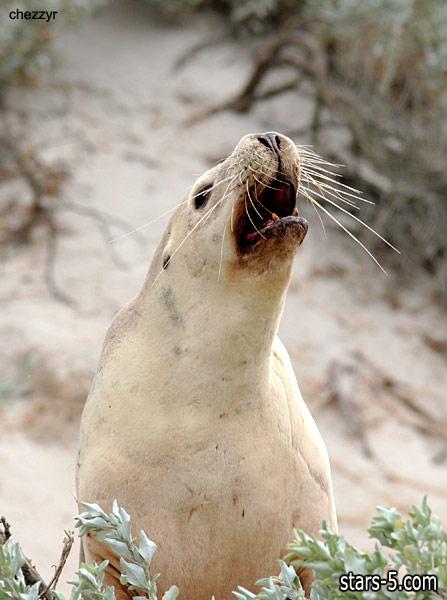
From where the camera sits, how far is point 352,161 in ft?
22.8

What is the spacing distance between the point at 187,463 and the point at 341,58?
5355 mm

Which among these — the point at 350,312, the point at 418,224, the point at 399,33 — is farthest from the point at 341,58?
the point at 350,312

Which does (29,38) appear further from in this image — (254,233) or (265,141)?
(254,233)

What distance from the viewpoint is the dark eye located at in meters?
2.43

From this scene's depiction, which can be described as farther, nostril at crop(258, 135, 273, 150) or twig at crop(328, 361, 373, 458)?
twig at crop(328, 361, 373, 458)

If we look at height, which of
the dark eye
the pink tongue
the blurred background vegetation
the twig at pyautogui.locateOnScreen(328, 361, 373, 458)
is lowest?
the pink tongue

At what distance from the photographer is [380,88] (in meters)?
6.88

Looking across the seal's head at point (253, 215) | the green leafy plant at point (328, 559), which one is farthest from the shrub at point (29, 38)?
the green leafy plant at point (328, 559)

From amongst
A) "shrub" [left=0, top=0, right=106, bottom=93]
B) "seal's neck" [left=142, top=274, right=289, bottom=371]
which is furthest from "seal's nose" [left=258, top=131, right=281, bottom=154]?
"shrub" [left=0, top=0, right=106, bottom=93]

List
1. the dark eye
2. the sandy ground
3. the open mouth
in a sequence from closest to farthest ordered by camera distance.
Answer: the open mouth < the dark eye < the sandy ground

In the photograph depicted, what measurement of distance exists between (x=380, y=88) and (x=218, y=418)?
494 cm

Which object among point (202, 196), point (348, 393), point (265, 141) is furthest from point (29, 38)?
point (265, 141)

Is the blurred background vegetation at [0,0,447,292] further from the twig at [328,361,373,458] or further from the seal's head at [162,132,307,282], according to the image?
the seal's head at [162,132,307,282]

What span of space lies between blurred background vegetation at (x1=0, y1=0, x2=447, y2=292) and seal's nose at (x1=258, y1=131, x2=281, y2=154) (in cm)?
435
